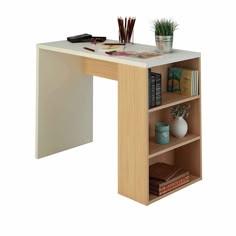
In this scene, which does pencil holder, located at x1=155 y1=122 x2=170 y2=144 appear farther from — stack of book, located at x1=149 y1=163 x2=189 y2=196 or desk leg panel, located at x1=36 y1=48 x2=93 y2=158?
desk leg panel, located at x1=36 y1=48 x2=93 y2=158

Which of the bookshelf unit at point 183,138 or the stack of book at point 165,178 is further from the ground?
the bookshelf unit at point 183,138

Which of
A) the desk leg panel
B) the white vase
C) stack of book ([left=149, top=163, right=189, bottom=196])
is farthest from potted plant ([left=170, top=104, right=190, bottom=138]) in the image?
the desk leg panel

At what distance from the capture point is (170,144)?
178 inches

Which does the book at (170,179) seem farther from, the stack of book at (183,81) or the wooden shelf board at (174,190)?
the stack of book at (183,81)

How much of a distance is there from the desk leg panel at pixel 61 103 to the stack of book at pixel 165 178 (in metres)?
1.10

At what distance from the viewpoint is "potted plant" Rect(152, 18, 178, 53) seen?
4.52 metres

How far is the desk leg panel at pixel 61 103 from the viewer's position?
203 inches

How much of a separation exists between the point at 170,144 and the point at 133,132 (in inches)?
14.9

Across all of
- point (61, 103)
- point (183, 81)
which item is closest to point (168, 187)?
point (183, 81)

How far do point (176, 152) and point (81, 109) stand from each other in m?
1.10

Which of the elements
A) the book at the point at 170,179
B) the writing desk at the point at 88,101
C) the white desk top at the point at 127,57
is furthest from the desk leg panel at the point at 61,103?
the book at the point at 170,179

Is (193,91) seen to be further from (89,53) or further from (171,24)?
(89,53)

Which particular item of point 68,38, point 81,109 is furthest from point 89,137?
point 68,38

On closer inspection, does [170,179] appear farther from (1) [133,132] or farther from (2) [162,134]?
(1) [133,132]
